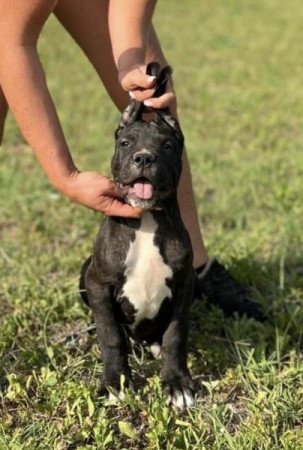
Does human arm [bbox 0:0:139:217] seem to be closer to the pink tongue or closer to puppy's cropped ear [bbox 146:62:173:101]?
the pink tongue

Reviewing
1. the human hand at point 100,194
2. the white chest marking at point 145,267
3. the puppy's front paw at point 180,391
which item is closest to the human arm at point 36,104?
the human hand at point 100,194

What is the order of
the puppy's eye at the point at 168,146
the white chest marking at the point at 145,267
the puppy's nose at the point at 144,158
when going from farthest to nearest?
1. the white chest marking at the point at 145,267
2. the puppy's eye at the point at 168,146
3. the puppy's nose at the point at 144,158

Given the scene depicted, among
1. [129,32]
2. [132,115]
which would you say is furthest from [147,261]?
[129,32]

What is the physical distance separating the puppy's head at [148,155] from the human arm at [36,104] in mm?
86

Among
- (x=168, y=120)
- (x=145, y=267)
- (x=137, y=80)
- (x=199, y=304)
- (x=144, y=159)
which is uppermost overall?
(x=137, y=80)

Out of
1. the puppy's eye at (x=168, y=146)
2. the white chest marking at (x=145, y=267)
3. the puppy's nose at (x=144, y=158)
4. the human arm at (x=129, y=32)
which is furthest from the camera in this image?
the human arm at (x=129, y=32)

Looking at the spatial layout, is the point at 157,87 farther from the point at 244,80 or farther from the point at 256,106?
the point at 244,80

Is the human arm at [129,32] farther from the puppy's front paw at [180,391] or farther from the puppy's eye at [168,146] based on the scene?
the puppy's front paw at [180,391]

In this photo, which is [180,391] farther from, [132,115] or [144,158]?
[132,115]

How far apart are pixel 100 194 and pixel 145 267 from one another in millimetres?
314

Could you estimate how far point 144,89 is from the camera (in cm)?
268

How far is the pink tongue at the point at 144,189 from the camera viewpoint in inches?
102

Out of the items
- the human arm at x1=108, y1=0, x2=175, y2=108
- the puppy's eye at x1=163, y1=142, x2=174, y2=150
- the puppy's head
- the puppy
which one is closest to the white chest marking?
the puppy

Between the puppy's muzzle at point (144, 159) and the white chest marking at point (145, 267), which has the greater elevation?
the puppy's muzzle at point (144, 159)
